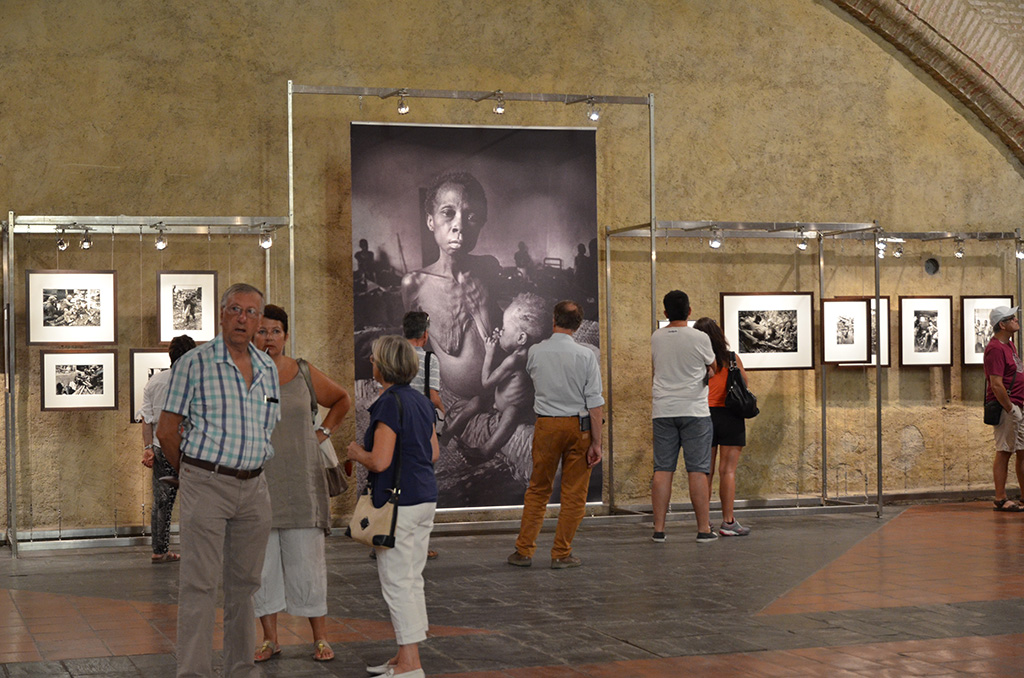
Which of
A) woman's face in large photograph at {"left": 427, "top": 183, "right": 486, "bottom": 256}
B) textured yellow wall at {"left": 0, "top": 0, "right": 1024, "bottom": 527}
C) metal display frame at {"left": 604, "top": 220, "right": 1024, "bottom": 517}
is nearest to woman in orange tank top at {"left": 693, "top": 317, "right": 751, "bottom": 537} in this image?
metal display frame at {"left": 604, "top": 220, "right": 1024, "bottom": 517}

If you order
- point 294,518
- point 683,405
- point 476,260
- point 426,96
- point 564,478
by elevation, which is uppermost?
point 426,96

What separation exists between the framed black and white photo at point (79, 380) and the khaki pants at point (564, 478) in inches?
138

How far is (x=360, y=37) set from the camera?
429 inches

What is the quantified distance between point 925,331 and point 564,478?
5.57 meters

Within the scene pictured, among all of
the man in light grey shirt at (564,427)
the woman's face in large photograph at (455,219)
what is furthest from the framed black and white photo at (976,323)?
the man in light grey shirt at (564,427)

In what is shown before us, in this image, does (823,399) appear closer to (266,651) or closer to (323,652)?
(323,652)

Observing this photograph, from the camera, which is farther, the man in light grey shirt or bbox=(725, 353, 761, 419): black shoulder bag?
bbox=(725, 353, 761, 419): black shoulder bag

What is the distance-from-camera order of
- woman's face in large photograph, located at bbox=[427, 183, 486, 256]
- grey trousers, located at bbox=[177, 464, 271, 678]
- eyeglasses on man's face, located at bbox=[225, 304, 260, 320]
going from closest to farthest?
grey trousers, located at bbox=[177, 464, 271, 678]
eyeglasses on man's face, located at bbox=[225, 304, 260, 320]
woman's face in large photograph, located at bbox=[427, 183, 486, 256]

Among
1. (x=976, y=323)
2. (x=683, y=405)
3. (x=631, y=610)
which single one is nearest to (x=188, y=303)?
(x=683, y=405)

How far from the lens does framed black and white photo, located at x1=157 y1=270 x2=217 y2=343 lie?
995 centimetres

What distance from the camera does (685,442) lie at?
967cm

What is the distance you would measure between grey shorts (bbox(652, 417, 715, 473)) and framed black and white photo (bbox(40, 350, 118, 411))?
4.24 meters

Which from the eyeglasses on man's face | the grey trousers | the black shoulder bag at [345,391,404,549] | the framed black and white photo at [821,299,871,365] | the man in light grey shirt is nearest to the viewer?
the grey trousers

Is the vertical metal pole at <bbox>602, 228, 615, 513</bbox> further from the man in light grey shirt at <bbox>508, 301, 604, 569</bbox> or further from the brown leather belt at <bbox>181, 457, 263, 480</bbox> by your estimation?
the brown leather belt at <bbox>181, 457, 263, 480</bbox>
